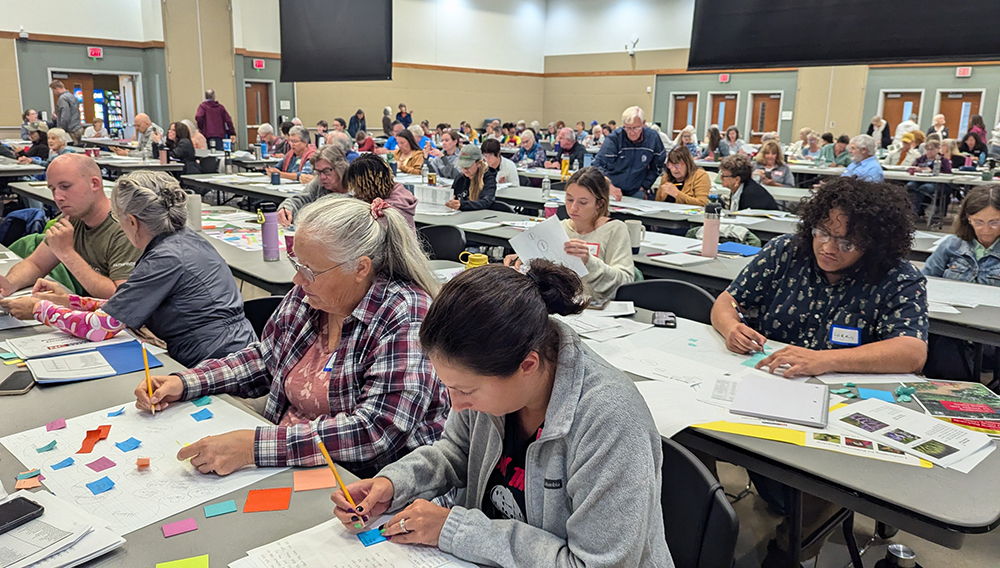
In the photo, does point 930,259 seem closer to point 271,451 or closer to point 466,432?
point 466,432

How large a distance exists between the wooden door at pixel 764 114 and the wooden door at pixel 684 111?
1556 mm

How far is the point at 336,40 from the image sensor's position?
484 centimetres

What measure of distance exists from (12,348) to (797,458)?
2.36 m

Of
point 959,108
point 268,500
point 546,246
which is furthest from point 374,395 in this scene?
point 959,108

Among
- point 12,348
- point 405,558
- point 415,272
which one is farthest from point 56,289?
point 405,558

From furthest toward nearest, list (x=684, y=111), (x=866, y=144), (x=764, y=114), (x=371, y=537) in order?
(x=684, y=111), (x=764, y=114), (x=866, y=144), (x=371, y=537)

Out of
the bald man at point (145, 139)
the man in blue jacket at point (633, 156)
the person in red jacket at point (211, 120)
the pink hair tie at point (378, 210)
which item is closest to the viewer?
the pink hair tie at point (378, 210)

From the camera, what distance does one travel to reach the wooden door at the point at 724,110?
17.2 metres

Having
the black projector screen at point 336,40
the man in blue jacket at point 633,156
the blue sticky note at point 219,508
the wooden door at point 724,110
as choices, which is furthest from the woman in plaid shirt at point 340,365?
the wooden door at point 724,110

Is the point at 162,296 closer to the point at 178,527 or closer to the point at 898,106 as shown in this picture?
the point at 178,527

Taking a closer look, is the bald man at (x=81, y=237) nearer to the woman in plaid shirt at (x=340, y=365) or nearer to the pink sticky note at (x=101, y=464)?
the woman in plaid shirt at (x=340, y=365)

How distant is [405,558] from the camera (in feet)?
3.98

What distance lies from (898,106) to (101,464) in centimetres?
1693

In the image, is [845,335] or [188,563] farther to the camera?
[845,335]
